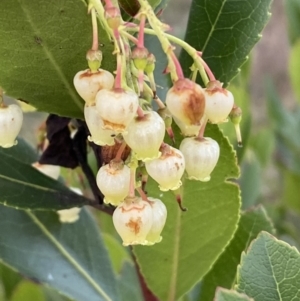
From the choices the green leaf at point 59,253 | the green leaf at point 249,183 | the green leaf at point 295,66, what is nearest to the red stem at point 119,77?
the green leaf at point 59,253

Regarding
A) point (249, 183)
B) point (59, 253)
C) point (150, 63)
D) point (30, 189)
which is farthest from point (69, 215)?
point (249, 183)

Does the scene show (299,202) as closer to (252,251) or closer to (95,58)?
(252,251)

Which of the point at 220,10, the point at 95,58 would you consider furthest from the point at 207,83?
the point at 220,10

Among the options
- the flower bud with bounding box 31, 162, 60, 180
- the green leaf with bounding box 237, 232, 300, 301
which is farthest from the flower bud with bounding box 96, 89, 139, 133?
the flower bud with bounding box 31, 162, 60, 180

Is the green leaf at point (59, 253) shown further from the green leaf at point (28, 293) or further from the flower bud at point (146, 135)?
the flower bud at point (146, 135)

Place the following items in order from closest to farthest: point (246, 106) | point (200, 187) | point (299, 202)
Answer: point (200, 187) → point (246, 106) → point (299, 202)
